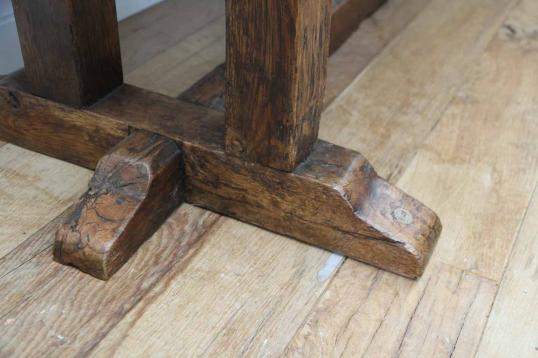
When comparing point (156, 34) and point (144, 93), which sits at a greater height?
point (144, 93)

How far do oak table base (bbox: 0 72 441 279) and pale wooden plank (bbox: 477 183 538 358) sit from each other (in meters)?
0.12

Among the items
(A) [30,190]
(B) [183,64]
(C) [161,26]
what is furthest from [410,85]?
(A) [30,190]

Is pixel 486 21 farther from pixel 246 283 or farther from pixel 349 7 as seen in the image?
pixel 246 283

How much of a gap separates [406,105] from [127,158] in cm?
66

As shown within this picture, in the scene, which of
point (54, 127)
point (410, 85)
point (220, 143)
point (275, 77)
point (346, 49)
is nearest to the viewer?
point (275, 77)

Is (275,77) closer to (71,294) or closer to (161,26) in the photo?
(71,294)

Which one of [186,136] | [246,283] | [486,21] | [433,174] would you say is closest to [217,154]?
[186,136]

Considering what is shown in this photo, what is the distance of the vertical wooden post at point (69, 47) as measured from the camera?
42.7 inches

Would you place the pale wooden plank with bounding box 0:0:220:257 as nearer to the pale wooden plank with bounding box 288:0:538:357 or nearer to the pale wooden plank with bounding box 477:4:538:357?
the pale wooden plank with bounding box 288:0:538:357

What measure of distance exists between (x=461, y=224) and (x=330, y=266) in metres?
0.24

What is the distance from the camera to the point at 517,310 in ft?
3.25

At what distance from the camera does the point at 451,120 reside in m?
1.44

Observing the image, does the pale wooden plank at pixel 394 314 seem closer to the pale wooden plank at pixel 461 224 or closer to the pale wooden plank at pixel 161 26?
the pale wooden plank at pixel 461 224

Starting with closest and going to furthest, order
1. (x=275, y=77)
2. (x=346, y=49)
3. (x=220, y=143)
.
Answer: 1. (x=275, y=77)
2. (x=220, y=143)
3. (x=346, y=49)
